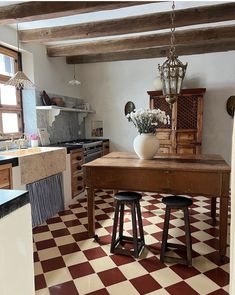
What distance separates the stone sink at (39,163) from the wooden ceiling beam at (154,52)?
227 centimetres

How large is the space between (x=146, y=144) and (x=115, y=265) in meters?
1.22

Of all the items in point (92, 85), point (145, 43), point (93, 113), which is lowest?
point (93, 113)

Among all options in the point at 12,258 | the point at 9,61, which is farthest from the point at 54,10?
the point at 12,258

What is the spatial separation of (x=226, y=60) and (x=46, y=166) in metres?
3.79

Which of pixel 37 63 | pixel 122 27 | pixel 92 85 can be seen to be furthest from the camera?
pixel 92 85

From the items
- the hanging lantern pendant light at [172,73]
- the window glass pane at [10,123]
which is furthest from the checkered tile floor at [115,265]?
the hanging lantern pendant light at [172,73]

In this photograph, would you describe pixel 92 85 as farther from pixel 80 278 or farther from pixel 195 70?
pixel 80 278

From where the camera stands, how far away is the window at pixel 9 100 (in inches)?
135

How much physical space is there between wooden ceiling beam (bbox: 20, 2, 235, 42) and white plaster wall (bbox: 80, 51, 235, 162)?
79.0 inches

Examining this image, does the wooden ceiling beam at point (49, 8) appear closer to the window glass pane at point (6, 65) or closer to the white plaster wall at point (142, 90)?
the window glass pane at point (6, 65)

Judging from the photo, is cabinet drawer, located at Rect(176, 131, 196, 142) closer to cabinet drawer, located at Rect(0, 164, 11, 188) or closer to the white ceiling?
the white ceiling

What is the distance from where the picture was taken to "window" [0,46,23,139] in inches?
135

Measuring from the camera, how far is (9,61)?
143 inches

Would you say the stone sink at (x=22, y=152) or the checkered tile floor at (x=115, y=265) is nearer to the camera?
the checkered tile floor at (x=115, y=265)
